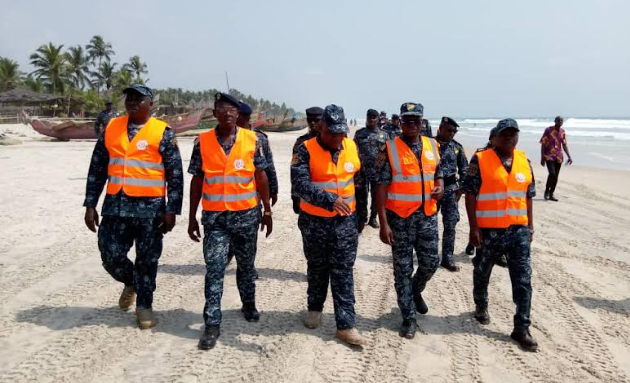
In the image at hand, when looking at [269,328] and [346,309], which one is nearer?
[346,309]

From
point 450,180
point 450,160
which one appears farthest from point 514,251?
point 450,160

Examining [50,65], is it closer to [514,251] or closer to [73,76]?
[73,76]

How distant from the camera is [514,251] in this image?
3793mm

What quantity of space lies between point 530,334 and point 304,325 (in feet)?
6.52

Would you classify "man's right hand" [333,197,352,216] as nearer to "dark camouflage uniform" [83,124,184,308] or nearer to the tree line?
"dark camouflage uniform" [83,124,184,308]

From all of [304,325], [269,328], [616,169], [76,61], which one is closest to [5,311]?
[269,328]

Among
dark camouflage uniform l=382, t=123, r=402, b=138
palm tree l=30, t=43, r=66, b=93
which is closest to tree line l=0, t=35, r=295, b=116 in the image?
palm tree l=30, t=43, r=66, b=93

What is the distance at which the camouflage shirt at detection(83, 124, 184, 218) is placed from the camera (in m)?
3.71

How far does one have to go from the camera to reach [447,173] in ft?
17.5

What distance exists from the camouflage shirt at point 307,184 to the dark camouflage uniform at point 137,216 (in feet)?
3.51

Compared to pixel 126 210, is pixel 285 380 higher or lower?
lower

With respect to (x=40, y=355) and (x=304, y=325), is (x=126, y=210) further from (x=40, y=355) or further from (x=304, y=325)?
(x=304, y=325)

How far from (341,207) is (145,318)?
2045 mm

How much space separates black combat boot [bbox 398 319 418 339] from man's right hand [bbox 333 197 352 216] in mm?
1203
